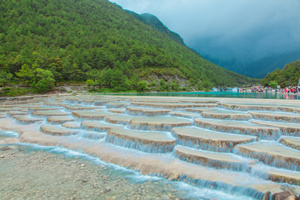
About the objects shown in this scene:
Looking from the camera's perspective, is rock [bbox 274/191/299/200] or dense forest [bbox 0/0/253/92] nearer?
rock [bbox 274/191/299/200]

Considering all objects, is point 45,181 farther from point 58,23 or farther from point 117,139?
point 58,23

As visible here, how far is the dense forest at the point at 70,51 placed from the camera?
66.7 meters

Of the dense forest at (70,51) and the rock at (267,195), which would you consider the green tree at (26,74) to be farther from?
the rock at (267,195)

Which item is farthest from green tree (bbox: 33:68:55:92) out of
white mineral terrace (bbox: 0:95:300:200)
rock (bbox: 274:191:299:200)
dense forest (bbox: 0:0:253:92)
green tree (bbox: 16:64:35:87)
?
rock (bbox: 274:191:299:200)

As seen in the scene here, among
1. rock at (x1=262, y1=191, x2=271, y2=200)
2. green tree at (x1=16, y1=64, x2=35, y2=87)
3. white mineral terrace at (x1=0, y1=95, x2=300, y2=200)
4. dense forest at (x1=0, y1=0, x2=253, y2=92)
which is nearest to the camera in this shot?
rock at (x1=262, y1=191, x2=271, y2=200)

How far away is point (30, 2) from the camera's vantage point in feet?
438

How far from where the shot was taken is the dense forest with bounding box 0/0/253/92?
66.7m

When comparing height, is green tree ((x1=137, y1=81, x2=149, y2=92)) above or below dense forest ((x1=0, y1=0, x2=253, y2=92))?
below

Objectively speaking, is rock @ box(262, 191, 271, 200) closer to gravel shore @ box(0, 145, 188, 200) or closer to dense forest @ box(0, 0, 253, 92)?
gravel shore @ box(0, 145, 188, 200)

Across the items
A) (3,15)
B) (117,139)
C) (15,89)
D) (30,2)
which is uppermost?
(30,2)

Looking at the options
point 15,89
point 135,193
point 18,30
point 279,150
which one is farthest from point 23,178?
point 18,30

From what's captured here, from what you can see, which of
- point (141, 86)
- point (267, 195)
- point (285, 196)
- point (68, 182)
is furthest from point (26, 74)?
point (285, 196)

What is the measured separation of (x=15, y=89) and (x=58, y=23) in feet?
310

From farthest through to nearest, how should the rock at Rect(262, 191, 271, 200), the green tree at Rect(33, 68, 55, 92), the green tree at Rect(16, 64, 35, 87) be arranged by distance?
1. the green tree at Rect(16, 64, 35, 87)
2. the green tree at Rect(33, 68, 55, 92)
3. the rock at Rect(262, 191, 271, 200)
